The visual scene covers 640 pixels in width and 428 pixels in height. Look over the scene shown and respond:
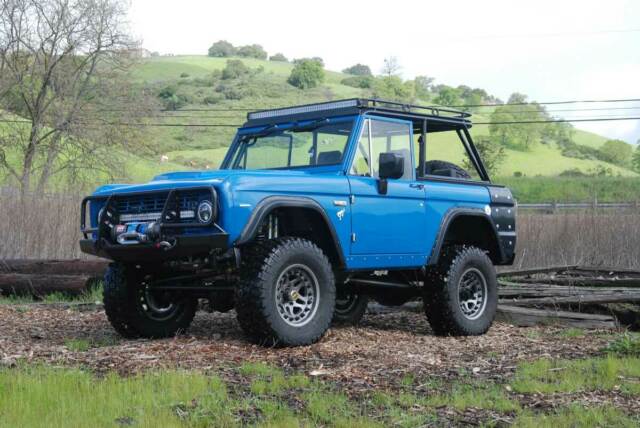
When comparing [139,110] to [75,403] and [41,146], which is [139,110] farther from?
[75,403]

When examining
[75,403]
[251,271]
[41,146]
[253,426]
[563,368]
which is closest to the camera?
[253,426]

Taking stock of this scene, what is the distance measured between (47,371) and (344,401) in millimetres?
2288

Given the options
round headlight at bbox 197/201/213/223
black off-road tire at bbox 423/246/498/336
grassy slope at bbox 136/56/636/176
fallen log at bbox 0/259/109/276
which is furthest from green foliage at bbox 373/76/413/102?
round headlight at bbox 197/201/213/223

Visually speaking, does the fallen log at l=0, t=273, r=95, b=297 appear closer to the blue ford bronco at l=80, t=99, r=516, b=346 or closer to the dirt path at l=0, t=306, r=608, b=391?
the dirt path at l=0, t=306, r=608, b=391

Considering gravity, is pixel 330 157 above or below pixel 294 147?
below

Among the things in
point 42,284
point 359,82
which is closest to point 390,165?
point 42,284

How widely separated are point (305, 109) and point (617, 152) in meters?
97.6

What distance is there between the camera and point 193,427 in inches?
200

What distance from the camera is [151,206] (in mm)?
7875

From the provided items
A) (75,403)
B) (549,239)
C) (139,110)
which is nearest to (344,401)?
(75,403)

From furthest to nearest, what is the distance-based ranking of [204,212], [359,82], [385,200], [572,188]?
[359,82] → [572,188] → [385,200] → [204,212]

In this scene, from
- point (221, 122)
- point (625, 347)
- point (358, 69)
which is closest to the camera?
point (625, 347)

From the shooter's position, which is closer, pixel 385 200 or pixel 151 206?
pixel 151 206

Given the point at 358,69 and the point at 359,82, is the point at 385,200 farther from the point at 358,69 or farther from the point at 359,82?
the point at 358,69
